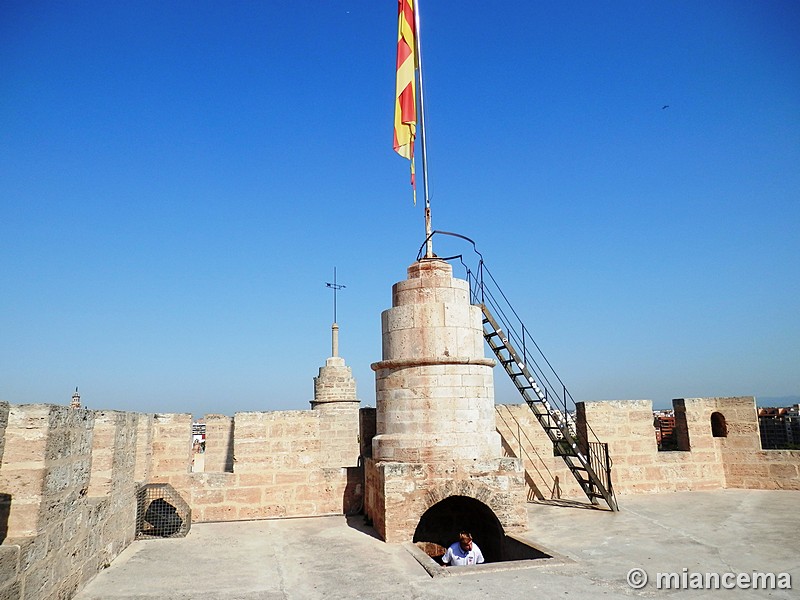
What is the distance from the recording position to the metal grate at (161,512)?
8734 millimetres

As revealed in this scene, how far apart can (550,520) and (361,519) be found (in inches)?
123

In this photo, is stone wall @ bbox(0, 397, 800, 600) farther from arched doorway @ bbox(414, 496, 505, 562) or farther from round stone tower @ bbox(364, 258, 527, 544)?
arched doorway @ bbox(414, 496, 505, 562)

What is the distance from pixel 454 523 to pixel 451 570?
3.25 meters

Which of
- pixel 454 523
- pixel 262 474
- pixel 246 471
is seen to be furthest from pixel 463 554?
pixel 246 471

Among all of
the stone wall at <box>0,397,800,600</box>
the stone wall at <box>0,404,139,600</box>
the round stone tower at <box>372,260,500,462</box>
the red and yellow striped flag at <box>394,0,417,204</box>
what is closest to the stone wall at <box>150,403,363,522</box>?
the stone wall at <box>0,397,800,600</box>

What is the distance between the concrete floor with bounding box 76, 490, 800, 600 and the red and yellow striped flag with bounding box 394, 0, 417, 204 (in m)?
6.34

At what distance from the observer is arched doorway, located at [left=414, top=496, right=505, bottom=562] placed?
30.2 feet

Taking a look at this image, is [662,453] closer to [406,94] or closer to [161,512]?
[406,94]

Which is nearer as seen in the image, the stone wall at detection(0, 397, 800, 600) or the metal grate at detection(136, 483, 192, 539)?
the stone wall at detection(0, 397, 800, 600)

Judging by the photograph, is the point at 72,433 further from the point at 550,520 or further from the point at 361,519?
the point at 550,520

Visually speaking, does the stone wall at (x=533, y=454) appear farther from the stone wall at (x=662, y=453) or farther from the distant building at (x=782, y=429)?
the distant building at (x=782, y=429)

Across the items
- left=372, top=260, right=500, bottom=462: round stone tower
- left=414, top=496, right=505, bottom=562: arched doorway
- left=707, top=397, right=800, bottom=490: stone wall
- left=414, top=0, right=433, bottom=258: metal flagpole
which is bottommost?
left=414, top=496, right=505, bottom=562: arched doorway

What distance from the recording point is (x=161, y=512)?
911 cm

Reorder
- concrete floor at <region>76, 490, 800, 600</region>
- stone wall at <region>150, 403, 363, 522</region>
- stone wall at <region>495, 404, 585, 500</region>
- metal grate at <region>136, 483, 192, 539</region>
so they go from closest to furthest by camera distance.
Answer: concrete floor at <region>76, 490, 800, 600</region> → metal grate at <region>136, 483, 192, 539</region> → stone wall at <region>150, 403, 363, 522</region> → stone wall at <region>495, 404, 585, 500</region>
